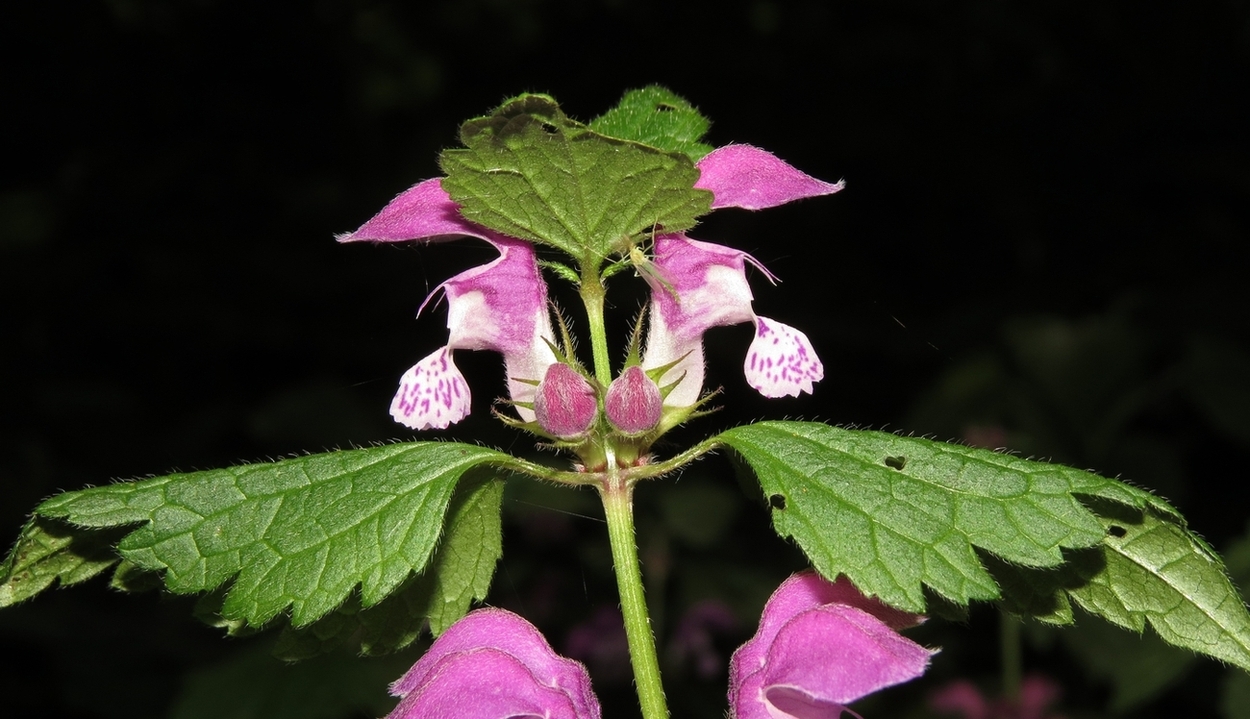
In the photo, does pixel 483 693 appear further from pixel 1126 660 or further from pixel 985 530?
pixel 1126 660

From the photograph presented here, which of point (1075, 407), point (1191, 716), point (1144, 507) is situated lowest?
point (1191, 716)

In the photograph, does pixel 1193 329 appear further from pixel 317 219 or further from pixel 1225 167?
pixel 317 219

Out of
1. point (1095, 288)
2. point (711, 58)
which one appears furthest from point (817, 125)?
point (1095, 288)

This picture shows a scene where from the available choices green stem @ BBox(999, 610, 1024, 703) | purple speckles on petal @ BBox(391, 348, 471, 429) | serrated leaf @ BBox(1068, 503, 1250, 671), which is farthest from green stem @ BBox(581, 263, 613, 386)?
green stem @ BBox(999, 610, 1024, 703)

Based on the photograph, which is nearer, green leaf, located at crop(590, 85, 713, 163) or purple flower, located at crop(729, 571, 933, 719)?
purple flower, located at crop(729, 571, 933, 719)

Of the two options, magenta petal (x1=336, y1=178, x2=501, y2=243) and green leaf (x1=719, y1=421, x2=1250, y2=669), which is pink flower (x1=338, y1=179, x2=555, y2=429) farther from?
green leaf (x1=719, y1=421, x2=1250, y2=669)

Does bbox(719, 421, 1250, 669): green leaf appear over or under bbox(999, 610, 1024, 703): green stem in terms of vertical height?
over
